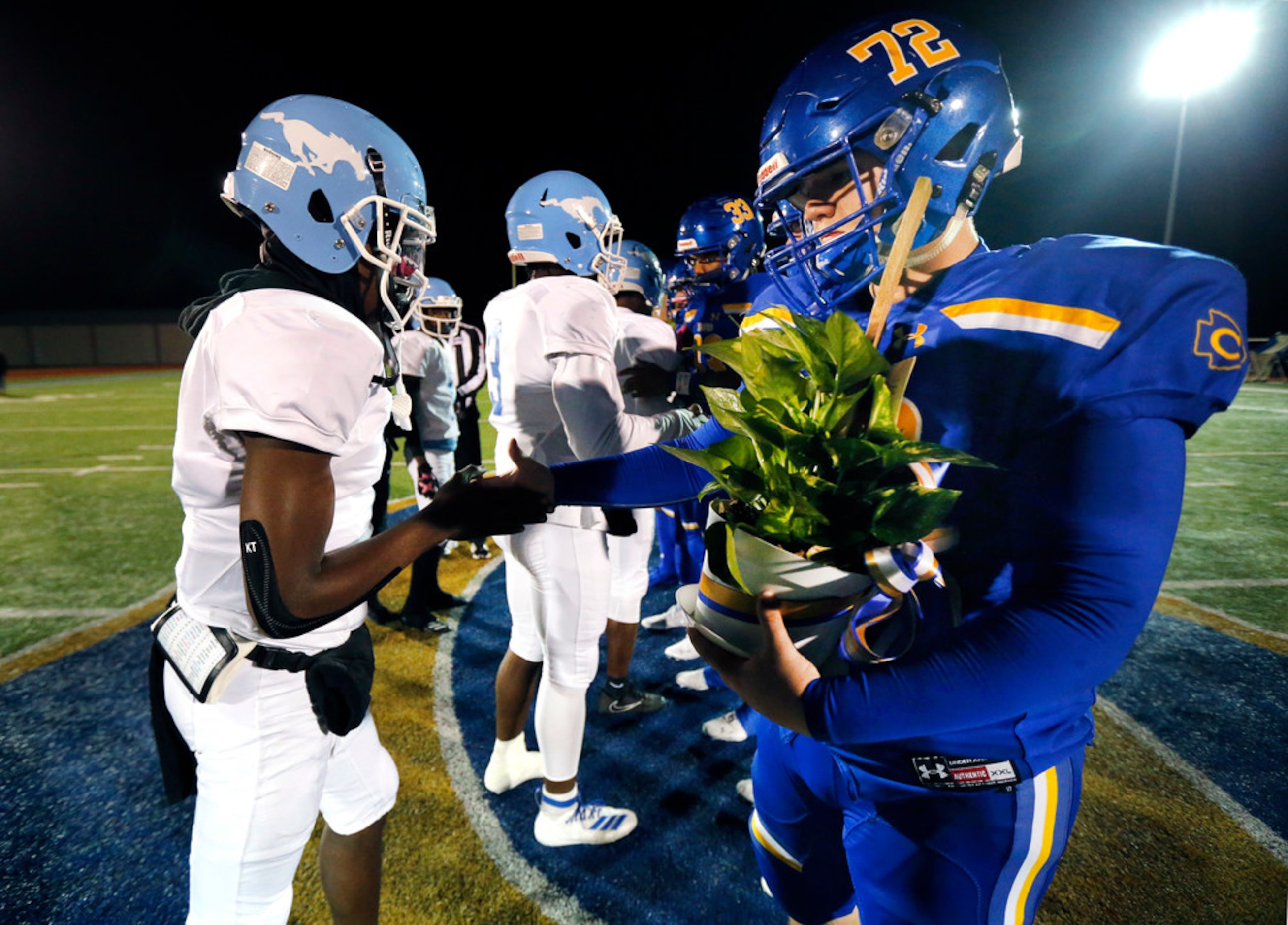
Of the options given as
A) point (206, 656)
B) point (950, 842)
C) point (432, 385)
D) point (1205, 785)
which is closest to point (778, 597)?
point (950, 842)

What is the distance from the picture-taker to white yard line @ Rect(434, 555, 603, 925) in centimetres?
239

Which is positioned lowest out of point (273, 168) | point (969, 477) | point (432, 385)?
point (432, 385)

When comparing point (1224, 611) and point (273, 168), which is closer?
point (273, 168)

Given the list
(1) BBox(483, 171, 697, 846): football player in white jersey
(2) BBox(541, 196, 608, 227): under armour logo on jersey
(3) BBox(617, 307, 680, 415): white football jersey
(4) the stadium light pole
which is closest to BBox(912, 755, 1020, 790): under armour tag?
(1) BBox(483, 171, 697, 846): football player in white jersey

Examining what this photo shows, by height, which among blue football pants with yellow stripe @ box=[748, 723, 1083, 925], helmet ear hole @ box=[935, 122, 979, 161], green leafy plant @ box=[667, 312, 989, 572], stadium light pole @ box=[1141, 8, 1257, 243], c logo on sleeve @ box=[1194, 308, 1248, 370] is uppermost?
stadium light pole @ box=[1141, 8, 1257, 243]

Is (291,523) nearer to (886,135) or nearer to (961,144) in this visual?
(886,135)

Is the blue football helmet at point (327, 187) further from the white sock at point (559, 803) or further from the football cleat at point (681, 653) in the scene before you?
the football cleat at point (681, 653)

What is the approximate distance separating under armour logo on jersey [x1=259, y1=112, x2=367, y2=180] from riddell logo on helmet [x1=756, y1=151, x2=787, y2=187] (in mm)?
1065

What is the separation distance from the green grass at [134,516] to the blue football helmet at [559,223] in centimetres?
474

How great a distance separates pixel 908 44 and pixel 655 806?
9.94 feet

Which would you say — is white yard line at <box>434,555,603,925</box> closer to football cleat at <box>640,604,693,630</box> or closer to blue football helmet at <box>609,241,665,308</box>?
football cleat at <box>640,604,693,630</box>

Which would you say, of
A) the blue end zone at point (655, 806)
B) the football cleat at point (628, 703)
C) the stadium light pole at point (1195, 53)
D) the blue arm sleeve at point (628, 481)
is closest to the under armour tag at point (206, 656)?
the blue arm sleeve at point (628, 481)

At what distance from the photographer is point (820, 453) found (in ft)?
3.03

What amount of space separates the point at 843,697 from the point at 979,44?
1.51m
